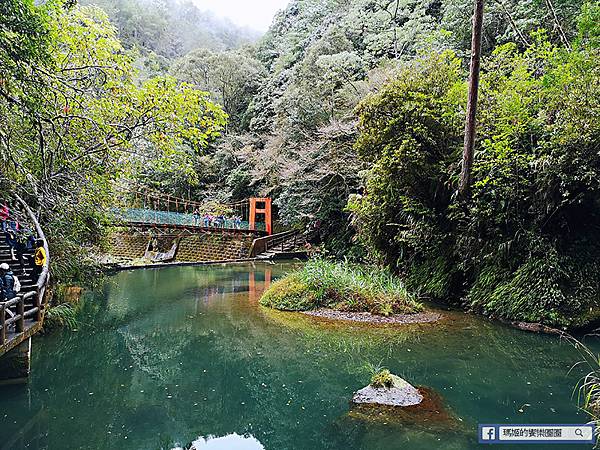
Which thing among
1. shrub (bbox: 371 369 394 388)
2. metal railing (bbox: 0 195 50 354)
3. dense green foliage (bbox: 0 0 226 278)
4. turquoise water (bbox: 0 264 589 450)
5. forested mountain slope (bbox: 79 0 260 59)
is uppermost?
forested mountain slope (bbox: 79 0 260 59)

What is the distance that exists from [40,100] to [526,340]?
6068mm

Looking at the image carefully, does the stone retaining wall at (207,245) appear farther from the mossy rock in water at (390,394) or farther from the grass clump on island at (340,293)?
the mossy rock in water at (390,394)

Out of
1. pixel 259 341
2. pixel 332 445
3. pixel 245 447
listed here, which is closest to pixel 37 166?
pixel 259 341

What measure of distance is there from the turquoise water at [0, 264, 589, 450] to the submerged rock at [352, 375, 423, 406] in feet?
0.61

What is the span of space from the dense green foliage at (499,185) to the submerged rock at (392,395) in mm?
3411

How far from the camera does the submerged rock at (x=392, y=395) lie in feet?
11.7

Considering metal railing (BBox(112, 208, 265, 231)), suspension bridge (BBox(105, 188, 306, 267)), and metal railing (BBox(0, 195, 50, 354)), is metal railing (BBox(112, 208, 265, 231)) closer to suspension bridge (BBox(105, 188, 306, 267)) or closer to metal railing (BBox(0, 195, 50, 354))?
suspension bridge (BBox(105, 188, 306, 267))

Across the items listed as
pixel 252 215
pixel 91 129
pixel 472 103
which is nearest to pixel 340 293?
pixel 472 103

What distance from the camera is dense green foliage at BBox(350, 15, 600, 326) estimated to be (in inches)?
234

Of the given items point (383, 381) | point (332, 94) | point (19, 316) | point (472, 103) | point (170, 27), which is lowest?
point (383, 381)

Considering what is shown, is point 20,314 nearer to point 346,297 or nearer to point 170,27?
point 346,297

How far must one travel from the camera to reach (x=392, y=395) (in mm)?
3639

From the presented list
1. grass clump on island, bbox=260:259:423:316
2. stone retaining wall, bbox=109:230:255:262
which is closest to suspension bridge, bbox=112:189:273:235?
stone retaining wall, bbox=109:230:255:262

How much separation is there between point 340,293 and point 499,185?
121 inches
